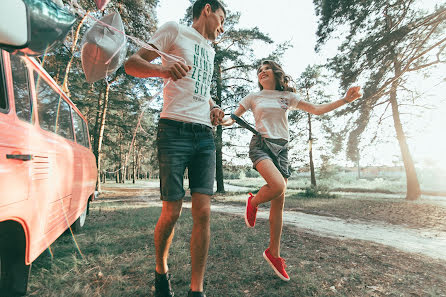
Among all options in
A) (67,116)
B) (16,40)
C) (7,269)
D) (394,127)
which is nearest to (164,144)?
(16,40)

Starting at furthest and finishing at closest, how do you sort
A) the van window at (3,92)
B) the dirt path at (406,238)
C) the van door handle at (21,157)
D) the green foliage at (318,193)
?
the green foliage at (318,193) → the dirt path at (406,238) → the van window at (3,92) → the van door handle at (21,157)

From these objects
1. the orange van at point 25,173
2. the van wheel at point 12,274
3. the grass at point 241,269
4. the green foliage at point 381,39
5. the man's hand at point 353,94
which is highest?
the green foliage at point 381,39

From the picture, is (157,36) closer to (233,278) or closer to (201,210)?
(201,210)

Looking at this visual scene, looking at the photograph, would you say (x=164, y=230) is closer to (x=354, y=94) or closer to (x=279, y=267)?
(x=279, y=267)

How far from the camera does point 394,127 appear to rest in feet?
41.6

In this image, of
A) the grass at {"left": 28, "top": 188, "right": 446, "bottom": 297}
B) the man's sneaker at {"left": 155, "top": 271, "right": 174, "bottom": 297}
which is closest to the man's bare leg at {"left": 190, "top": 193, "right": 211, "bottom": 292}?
the man's sneaker at {"left": 155, "top": 271, "right": 174, "bottom": 297}

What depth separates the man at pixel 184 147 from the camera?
70.1 inches

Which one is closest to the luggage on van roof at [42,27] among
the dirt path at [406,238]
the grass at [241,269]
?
the grass at [241,269]

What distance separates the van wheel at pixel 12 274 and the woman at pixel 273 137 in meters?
1.95

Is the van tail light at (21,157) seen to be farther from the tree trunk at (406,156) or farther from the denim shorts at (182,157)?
the tree trunk at (406,156)

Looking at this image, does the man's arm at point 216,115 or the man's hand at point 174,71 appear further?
the man's arm at point 216,115

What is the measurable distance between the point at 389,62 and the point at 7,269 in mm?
8934

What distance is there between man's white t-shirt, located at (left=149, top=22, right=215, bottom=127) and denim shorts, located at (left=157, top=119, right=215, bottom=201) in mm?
92

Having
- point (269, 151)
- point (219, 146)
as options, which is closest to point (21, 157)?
point (269, 151)
